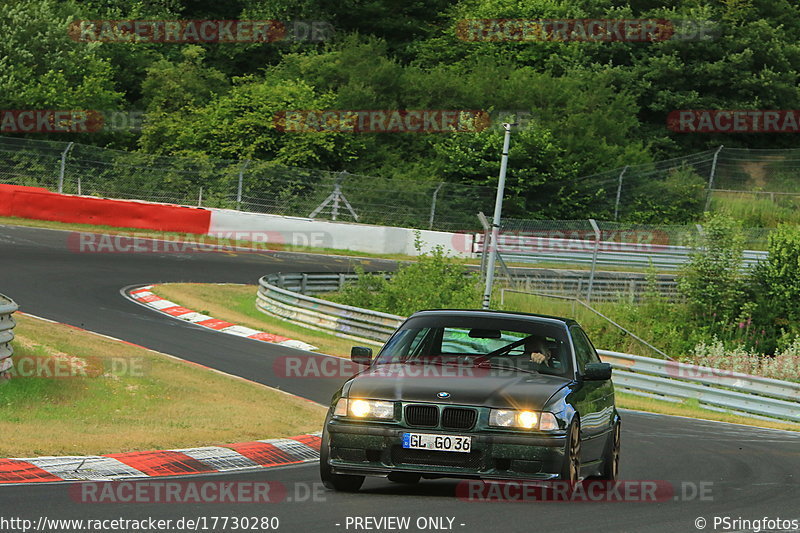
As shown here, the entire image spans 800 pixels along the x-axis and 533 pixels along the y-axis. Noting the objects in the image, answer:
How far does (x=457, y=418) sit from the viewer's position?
8445 mm

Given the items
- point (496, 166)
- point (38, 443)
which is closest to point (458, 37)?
point (496, 166)

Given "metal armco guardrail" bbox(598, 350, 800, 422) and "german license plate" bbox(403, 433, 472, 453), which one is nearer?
"german license plate" bbox(403, 433, 472, 453)

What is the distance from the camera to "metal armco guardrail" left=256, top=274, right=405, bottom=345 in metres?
25.2

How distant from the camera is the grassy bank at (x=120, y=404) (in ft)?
37.6

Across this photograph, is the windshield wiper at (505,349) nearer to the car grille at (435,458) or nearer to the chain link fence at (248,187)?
the car grille at (435,458)

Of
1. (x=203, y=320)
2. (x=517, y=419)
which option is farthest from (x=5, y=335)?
(x=203, y=320)

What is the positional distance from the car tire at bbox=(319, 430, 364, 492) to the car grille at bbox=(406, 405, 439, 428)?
66cm

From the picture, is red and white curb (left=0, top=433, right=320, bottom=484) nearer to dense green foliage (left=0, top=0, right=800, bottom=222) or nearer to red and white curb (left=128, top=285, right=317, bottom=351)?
red and white curb (left=128, top=285, right=317, bottom=351)

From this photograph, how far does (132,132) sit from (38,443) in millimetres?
39991

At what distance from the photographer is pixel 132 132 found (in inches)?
1943

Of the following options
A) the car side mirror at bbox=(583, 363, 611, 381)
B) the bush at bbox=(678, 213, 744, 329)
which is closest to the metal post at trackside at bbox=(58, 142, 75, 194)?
the bush at bbox=(678, 213, 744, 329)

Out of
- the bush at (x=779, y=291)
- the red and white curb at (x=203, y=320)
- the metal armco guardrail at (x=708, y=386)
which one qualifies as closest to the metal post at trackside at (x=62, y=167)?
the red and white curb at (x=203, y=320)

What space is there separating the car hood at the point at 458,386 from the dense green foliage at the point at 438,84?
33.1m

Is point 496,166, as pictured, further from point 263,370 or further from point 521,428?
point 521,428
